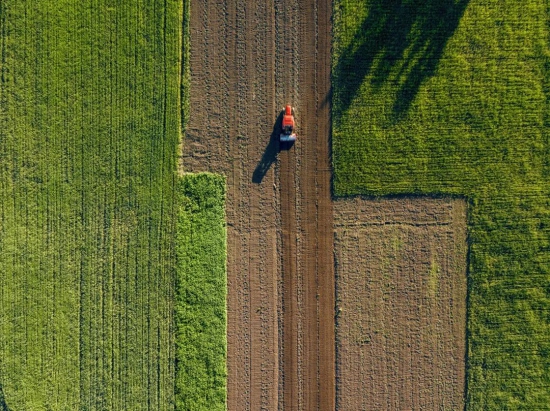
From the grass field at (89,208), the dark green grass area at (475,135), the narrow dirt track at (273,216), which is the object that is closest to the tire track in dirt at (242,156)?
the narrow dirt track at (273,216)

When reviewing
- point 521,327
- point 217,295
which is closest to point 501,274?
point 521,327

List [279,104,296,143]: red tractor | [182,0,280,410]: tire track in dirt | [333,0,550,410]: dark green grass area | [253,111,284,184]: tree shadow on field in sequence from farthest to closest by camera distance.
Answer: [253,111,284,184]: tree shadow on field
[182,0,280,410]: tire track in dirt
[333,0,550,410]: dark green grass area
[279,104,296,143]: red tractor

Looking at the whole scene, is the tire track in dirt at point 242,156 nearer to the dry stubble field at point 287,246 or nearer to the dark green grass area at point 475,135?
the dry stubble field at point 287,246

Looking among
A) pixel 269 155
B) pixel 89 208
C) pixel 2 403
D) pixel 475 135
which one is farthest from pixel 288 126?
pixel 2 403

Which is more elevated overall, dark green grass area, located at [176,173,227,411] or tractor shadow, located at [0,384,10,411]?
dark green grass area, located at [176,173,227,411]

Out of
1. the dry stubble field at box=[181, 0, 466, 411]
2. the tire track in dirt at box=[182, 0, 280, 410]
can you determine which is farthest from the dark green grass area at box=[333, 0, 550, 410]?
the tire track in dirt at box=[182, 0, 280, 410]

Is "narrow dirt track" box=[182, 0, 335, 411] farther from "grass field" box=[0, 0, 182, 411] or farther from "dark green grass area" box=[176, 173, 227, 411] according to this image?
"grass field" box=[0, 0, 182, 411]
